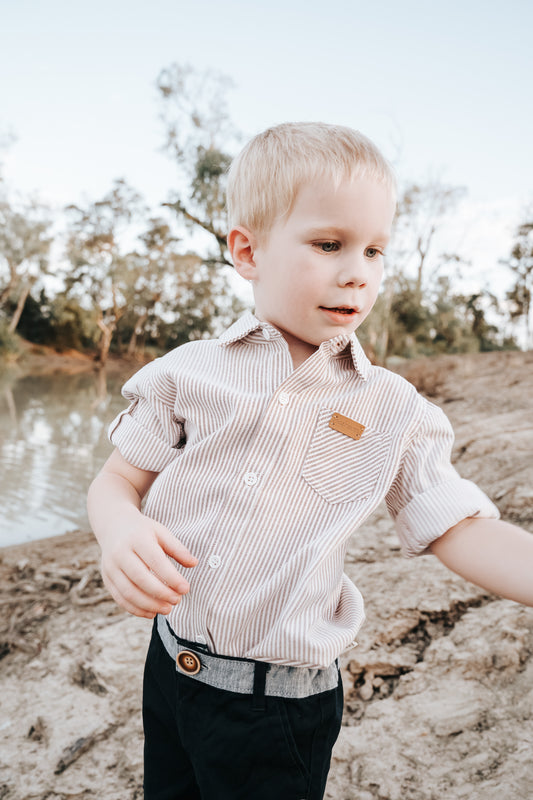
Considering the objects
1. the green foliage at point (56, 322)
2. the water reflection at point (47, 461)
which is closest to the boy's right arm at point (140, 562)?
the water reflection at point (47, 461)

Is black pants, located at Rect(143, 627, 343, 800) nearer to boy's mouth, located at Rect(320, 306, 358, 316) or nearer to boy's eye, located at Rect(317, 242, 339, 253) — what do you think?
boy's mouth, located at Rect(320, 306, 358, 316)

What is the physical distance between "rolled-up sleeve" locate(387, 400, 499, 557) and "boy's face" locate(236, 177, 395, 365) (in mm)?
259

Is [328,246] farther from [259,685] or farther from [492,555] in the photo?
[259,685]

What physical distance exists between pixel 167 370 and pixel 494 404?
5995 millimetres

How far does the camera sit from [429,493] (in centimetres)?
109

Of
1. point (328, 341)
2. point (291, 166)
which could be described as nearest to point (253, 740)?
point (328, 341)

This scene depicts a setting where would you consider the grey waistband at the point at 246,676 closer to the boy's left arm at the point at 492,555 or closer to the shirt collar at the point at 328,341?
the boy's left arm at the point at 492,555

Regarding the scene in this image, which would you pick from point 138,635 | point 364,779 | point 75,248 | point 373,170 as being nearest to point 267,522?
point 373,170

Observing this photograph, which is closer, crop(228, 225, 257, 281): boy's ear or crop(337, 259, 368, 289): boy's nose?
crop(337, 259, 368, 289): boy's nose

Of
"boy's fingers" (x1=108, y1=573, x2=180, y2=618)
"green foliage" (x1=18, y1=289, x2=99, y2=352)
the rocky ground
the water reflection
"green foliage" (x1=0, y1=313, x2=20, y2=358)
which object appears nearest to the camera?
"boy's fingers" (x1=108, y1=573, x2=180, y2=618)

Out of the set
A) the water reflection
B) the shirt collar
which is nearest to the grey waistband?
the shirt collar

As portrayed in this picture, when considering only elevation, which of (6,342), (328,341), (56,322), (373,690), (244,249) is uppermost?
(244,249)

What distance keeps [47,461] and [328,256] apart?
5.65m

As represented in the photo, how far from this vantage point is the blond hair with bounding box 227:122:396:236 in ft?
3.62
